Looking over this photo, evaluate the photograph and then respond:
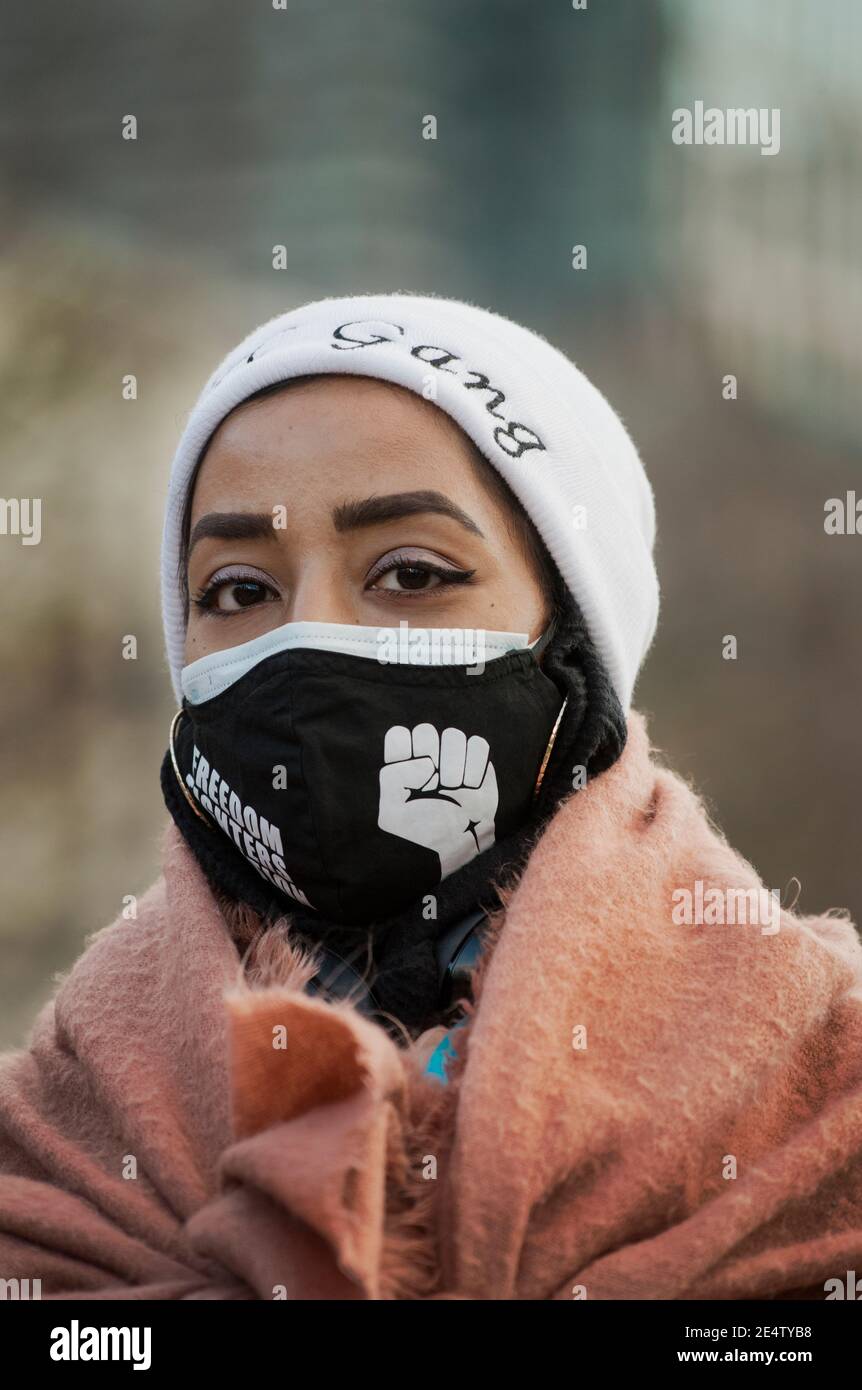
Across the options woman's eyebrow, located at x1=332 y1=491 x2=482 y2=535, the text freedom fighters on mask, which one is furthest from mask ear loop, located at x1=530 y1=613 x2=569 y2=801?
the text freedom fighters on mask

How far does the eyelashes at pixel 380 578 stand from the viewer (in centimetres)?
200

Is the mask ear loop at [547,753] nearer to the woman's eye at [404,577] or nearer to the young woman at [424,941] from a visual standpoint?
the young woman at [424,941]

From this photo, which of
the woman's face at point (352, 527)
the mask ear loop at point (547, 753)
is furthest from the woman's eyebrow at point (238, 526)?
the mask ear loop at point (547, 753)

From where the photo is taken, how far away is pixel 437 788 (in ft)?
6.37

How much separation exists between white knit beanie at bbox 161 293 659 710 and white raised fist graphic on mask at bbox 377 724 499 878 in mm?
362

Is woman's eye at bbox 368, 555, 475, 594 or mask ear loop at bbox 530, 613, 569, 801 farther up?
woman's eye at bbox 368, 555, 475, 594

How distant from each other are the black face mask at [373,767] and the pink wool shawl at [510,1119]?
0.38 feet

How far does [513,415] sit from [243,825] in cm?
76

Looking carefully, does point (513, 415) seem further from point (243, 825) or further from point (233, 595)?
point (243, 825)

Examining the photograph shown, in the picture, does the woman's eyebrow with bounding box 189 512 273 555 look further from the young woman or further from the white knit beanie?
the white knit beanie

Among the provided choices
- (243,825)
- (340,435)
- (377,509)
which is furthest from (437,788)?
(340,435)

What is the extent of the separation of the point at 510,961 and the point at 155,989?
635 mm

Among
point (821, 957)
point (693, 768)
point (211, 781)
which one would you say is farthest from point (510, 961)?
point (693, 768)

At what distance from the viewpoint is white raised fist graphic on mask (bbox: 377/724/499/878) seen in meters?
1.94
